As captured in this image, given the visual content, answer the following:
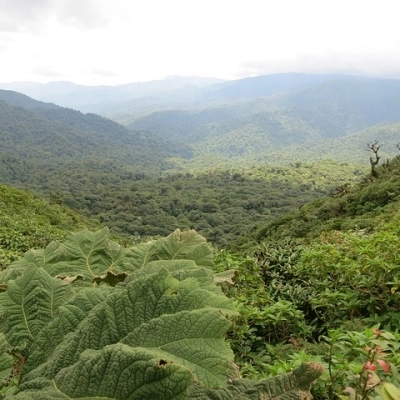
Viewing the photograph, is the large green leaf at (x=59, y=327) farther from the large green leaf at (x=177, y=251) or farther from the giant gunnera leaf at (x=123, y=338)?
the large green leaf at (x=177, y=251)

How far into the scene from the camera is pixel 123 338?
107 centimetres

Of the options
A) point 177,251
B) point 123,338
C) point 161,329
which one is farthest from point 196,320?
point 177,251

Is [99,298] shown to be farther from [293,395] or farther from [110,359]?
[293,395]

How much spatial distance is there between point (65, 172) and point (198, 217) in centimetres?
6570

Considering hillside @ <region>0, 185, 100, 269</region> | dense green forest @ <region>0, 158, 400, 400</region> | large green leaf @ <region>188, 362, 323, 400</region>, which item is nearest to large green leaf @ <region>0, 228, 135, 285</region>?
dense green forest @ <region>0, 158, 400, 400</region>

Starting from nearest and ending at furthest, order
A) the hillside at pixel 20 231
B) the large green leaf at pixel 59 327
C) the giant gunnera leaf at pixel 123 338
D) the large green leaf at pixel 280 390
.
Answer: the giant gunnera leaf at pixel 123 338
the large green leaf at pixel 280 390
the large green leaf at pixel 59 327
the hillside at pixel 20 231

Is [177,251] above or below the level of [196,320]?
below

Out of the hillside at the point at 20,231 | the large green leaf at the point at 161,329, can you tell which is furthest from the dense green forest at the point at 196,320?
the hillside at the point at 20,231

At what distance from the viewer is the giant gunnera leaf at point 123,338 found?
0.91 meters

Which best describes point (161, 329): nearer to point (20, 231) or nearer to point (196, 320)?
point (196, 320)

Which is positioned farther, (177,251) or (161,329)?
(177,251)

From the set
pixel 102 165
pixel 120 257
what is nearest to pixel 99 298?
pixel 120 257

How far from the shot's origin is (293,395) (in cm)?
108

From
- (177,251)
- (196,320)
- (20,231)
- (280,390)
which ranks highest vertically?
(196,320)
